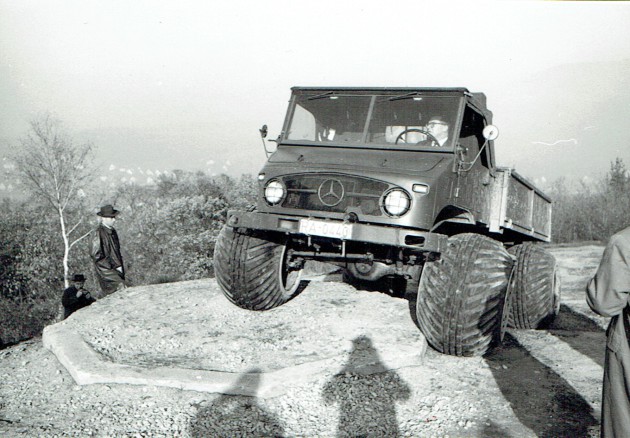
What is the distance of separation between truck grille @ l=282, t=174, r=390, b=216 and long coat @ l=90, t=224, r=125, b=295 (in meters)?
3.46

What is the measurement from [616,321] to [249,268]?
3578mm

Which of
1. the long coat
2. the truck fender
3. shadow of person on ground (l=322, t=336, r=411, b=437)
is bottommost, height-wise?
shadow of person on ground (l=322, t=336, r=411, b=437)

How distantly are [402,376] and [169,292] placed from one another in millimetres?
3790

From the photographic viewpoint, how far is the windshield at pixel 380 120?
5406 millimetres

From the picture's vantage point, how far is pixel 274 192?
5191 millimetres

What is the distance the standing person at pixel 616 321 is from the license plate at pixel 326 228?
223 cm

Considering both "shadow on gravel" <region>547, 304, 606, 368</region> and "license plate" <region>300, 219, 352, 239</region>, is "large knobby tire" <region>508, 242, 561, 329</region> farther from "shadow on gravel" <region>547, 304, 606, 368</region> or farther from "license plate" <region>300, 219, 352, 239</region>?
"license plate" <region>300, 219, 352, 239</region>

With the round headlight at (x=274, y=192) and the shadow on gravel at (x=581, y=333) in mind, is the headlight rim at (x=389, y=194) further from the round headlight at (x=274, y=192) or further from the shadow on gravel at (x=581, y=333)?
the shadow on gravel at (x=581, y=333)

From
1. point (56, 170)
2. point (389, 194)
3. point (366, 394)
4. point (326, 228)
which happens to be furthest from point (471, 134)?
point (56, 170)

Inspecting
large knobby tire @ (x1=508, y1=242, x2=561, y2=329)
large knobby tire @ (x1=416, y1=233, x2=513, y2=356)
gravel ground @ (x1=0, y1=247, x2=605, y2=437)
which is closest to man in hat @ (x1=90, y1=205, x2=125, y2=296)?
gravel ground @ (x1=0, y1=247, x2=605, y2=437)

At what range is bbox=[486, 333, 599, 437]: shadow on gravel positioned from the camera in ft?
12.1

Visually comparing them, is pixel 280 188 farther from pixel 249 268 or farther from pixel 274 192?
pixel 249 268

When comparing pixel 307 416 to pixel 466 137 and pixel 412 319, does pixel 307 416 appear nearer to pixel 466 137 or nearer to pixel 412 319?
pixel 412 319

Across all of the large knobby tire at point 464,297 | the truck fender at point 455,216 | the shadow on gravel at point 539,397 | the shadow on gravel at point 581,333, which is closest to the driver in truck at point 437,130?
the truck fender at point 455,216
